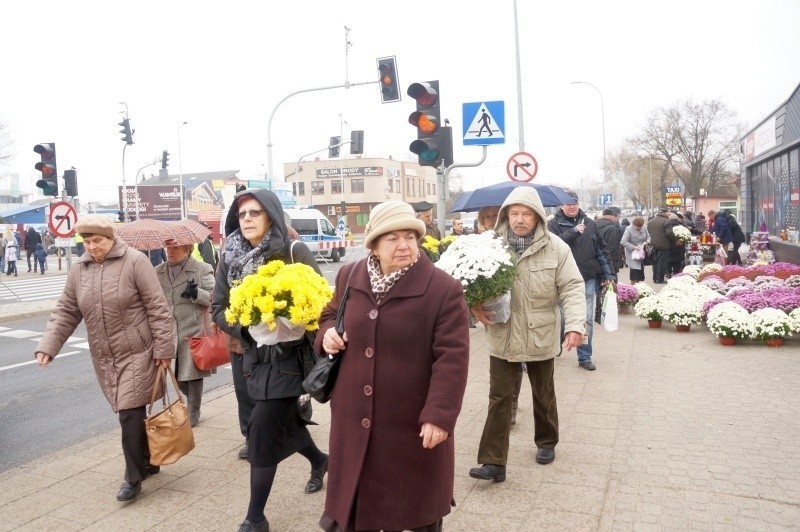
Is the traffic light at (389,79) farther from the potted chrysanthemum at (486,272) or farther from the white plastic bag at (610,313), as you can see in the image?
the potted chrysanthemum at (486,272)

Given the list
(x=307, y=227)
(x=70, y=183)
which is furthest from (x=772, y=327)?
(x=307, y=227)

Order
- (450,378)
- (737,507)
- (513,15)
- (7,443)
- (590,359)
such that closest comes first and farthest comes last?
(450,378)
(737,507)
(7,443)
(590,359)
(513,15)

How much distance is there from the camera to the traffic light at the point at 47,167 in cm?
1591

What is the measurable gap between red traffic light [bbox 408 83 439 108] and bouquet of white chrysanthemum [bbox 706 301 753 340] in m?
4.77

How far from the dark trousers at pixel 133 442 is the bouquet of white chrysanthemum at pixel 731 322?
755 cm

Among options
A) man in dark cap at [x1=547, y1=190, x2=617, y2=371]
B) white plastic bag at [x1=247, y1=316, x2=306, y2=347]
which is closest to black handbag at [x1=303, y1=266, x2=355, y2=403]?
white plastic bag at [x1=247, y1=316, x2=306, y2=347]

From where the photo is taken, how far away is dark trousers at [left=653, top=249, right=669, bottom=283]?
17.9m

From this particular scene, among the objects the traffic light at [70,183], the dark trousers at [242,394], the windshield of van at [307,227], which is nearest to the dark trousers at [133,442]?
the dark trousers at [242,394]

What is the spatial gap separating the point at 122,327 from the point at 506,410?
2.61 m

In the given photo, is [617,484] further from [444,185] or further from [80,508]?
[444,185]

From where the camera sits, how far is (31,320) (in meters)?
15.7

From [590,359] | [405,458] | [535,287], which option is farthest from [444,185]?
[405,458]

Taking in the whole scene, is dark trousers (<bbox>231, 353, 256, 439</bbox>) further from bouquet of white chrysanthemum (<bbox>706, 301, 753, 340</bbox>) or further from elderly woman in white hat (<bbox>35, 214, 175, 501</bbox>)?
bouquet of white chrysanthemum (<bbox>706, 301, 753, 340</bbox>)

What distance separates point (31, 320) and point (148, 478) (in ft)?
40.9
